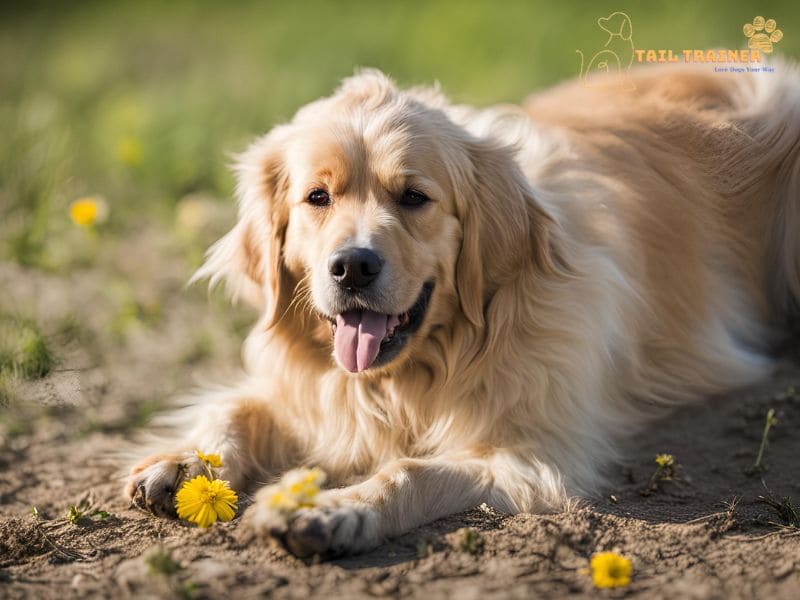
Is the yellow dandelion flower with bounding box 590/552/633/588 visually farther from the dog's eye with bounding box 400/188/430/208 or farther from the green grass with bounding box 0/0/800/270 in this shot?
the green grass with bounding box 0/0/800/270

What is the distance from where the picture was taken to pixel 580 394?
12.3 feet

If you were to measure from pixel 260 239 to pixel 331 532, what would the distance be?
1.47 m

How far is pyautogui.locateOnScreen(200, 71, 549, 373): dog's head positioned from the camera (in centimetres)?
341

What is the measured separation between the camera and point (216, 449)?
144 inches

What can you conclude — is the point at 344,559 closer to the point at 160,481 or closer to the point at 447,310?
the point at 160,481

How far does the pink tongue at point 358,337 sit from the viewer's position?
137 inches

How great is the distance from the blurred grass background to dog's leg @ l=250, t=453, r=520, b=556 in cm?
208

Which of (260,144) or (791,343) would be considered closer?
(260,144)

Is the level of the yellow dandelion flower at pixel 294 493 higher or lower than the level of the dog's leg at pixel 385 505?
higher

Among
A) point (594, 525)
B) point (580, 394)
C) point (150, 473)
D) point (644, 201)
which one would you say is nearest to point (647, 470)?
point (580, 394)

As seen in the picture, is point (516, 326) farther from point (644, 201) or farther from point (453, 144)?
point (644, 201)

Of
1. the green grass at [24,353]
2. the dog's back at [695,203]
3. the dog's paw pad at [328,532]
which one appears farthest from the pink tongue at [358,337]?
the green grass at [24,353]

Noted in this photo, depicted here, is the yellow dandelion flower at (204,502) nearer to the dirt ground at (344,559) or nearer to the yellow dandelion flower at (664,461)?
the dirt ground at (344,559)

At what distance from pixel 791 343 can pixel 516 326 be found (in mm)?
1819
